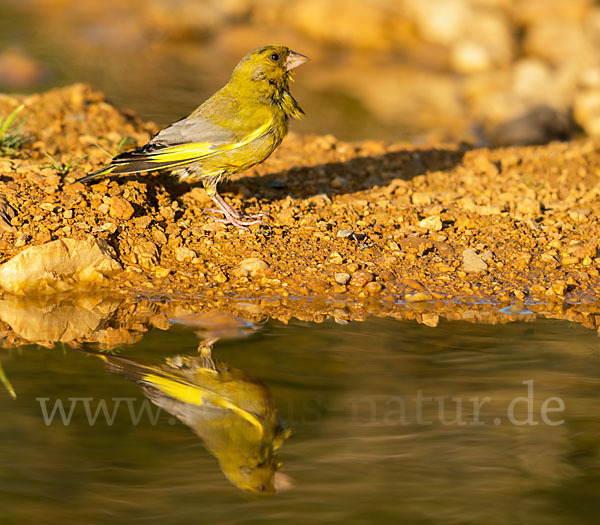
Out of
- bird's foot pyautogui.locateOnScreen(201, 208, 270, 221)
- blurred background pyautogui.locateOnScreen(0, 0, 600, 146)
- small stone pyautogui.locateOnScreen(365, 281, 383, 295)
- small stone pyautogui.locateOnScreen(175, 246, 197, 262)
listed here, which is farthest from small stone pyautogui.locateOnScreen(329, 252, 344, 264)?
blurred background pyautogui.locateOnScreen(0, 0, 600, 146)

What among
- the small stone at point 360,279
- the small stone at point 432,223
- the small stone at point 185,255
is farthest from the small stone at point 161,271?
the small stone at point 432,223

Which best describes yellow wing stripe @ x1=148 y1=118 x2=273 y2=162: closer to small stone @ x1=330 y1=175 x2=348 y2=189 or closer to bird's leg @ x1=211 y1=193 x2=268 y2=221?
bird's leg @ x1=211 y1=193 x2=268 y2=221

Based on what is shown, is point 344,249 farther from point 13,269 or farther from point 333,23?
point 333,23

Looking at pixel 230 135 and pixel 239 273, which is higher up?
pixel 230 135

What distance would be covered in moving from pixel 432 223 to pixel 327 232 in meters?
0.67

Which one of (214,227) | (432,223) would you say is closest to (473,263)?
(432,223)

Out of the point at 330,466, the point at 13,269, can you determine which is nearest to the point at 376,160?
the point at 13,269

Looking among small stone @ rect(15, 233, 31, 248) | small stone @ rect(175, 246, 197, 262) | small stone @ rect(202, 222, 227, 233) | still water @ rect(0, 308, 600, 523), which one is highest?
small stone @ rect(202, 222, 227, 233)

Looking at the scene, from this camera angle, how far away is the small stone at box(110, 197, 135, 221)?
16.6 feet

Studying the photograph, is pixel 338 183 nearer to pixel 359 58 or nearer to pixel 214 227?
pixel 214 227

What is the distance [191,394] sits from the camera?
3.59 m

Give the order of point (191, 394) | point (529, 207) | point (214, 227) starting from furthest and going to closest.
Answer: point (529, 207) < point (214, 227) < point (191, 394)

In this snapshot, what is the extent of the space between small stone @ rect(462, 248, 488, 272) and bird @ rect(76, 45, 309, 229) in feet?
4.13

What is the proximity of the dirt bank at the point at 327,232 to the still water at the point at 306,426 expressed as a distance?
450 millimetres
